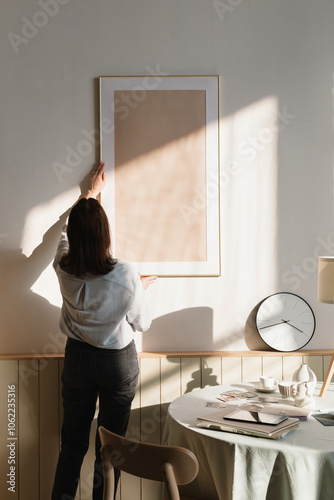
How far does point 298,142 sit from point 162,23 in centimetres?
100

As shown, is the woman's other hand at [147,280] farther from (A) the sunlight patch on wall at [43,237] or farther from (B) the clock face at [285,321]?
(B) the clock face at [285,321]

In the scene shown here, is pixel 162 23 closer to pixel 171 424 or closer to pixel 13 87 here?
pixel 13 87

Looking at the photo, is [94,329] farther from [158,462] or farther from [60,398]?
[158,462]

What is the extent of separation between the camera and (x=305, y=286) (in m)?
2.81

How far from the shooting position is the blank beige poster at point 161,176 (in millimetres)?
2756

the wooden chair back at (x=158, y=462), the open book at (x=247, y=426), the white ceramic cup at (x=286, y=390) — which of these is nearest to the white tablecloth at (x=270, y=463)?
the open book at (x=247, y=426)

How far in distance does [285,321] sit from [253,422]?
1041 millimetres

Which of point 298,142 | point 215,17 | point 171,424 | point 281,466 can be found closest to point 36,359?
point 171,424

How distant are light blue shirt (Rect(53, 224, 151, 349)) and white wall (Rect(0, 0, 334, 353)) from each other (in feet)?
1.65

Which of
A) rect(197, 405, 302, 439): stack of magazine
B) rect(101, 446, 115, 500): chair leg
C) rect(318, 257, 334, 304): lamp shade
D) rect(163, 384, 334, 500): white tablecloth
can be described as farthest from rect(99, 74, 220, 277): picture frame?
rect(101, 446, 115, 500): chair leg

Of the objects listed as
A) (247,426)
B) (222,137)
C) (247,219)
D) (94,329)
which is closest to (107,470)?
(247,426)

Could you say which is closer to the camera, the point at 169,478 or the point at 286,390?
the point at 169,478

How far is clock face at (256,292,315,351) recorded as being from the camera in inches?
109

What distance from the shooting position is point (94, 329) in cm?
223
